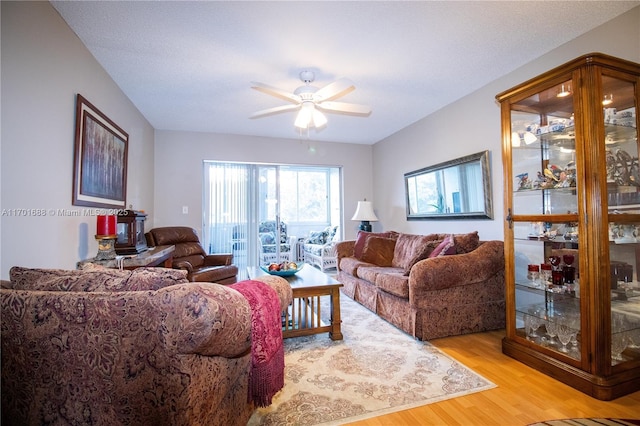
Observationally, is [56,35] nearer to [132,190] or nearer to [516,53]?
[132,190]

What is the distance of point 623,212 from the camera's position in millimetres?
1902

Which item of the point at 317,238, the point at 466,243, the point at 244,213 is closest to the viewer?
the point at 466,243

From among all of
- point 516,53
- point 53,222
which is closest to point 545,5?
point 516,53

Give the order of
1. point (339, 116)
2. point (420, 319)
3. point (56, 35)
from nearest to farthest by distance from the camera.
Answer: point (56, 35) → point (420, 319) → point (339, 116)

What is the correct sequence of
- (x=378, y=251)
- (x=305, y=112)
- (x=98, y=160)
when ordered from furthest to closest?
(x=378, y=251) < (x=305, y=112) < (x=98, y=160)

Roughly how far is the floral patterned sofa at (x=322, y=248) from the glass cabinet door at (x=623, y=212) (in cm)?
334

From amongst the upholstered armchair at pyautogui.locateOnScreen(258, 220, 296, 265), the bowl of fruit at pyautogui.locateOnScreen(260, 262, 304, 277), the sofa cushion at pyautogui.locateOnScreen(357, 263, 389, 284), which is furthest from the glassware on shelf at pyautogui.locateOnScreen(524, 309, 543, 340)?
the upholstered armchair at pyautogui.locateOnScreen(258, 220, 296, 265)

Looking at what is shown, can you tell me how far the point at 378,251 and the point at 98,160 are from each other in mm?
3235

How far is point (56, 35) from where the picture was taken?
6.52 feet

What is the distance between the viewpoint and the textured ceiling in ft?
6.50

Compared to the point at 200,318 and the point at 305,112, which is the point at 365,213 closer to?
the point at 305,112

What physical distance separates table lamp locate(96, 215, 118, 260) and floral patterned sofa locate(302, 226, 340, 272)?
3179 mm

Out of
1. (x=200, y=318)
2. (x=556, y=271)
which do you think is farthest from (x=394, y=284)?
(x=200, y=318)

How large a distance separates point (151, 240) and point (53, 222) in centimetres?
188
